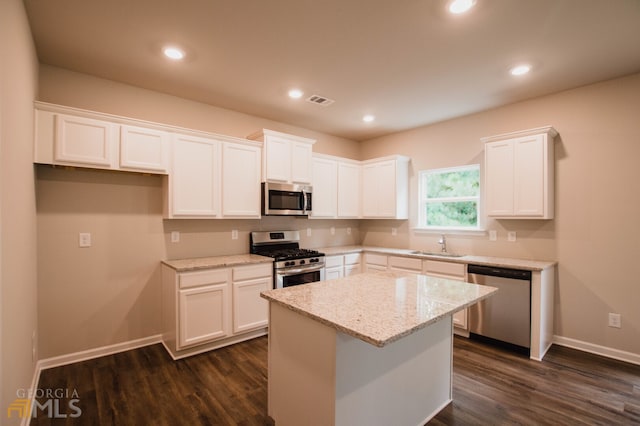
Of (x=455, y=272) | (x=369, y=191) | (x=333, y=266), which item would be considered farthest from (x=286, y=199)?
(x=455, y=272)

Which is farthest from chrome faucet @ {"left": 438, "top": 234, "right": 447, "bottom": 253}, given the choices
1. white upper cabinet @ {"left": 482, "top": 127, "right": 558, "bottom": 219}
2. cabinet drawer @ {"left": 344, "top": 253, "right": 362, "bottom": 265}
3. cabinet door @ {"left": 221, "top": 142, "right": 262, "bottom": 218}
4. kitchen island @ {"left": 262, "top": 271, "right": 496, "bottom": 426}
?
cabinet door @ {"left": 221, "top": 142, "right": 262, "bottom": 218}

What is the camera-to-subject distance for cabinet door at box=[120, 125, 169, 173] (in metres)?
2.91

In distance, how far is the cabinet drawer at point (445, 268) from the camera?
3539 millimetres

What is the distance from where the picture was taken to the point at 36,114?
98.6 inches

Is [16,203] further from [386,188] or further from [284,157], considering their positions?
[386,188]

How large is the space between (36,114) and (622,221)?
5322 millimetres

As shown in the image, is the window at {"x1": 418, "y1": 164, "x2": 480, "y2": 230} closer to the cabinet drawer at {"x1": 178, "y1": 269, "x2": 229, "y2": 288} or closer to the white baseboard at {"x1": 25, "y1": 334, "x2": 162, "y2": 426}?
the cabinet drawer at {"x1": 178, "y1": 269, "x2": 229, "y2": 288}

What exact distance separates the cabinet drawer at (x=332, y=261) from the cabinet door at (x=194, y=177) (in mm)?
1620

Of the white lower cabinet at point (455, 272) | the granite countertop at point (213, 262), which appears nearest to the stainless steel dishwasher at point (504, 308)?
the white lower cabinet at point (455, 272)

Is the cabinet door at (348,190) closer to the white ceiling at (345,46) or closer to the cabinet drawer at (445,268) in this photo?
the white ceiling at (345,46)

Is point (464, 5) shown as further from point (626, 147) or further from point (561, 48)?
point (626, 147)

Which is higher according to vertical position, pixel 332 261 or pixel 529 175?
pixel 529 175

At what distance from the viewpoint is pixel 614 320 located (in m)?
3.05

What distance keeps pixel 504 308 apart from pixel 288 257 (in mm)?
2388
